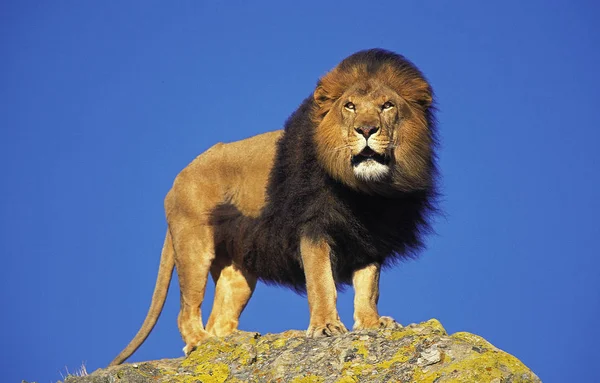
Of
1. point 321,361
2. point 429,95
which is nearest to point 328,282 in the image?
point 321,361

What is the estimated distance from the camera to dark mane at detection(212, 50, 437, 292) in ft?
29.2

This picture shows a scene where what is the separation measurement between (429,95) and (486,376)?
2.81m

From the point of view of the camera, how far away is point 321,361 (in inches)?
305

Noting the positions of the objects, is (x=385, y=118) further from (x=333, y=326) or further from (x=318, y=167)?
(x=333, y=326)

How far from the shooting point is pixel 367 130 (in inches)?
332

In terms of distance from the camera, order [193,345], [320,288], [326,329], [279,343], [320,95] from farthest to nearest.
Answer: [193,345], [320,95], [320,288], [326,329], [279,343]

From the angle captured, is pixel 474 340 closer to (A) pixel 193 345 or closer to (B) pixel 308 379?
(B) pixel 308 379

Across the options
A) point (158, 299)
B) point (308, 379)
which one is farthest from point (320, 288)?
point (158, 299)

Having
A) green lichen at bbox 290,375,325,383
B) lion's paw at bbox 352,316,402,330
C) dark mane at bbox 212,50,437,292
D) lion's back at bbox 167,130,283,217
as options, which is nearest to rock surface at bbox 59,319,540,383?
green lichen at bbox 290,375,325,383

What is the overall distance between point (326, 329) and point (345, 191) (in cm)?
114

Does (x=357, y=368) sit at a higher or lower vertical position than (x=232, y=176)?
lower

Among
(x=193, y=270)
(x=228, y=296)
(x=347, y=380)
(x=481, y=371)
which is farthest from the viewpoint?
(x=228, y=296)

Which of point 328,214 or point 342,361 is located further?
point 328,214

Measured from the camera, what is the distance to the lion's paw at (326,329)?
27.4ft
